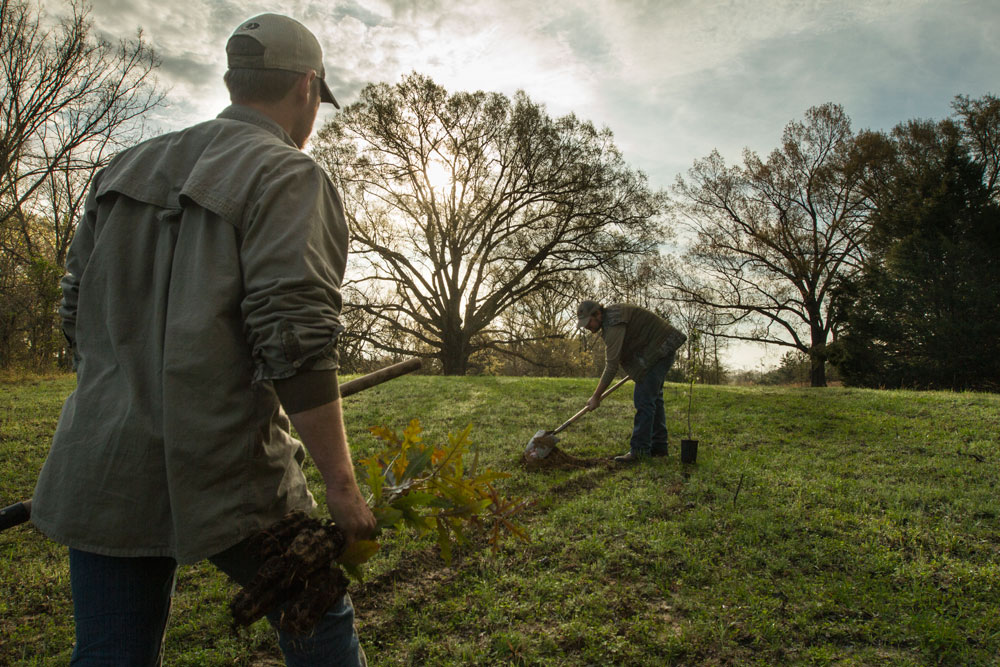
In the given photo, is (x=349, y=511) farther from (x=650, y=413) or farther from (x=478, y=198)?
(x=478, y=198)

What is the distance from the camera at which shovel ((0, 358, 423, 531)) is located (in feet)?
5.68

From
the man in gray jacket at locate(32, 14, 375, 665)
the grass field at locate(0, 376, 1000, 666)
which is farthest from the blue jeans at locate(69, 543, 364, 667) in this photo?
the grass field at locate(0, 376, 1000, 666)

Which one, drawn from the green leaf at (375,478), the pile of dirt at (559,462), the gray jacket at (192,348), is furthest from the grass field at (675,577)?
the gray jacket at (192,348)

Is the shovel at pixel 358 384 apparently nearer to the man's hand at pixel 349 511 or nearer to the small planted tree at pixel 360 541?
the small planted tree at pixel 360 541

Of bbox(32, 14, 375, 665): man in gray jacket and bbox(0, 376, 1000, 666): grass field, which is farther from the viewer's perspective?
bbox(0, 376, 1000, 666): grass field

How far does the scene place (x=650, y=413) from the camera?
23.1ft

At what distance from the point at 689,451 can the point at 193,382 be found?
6394mm

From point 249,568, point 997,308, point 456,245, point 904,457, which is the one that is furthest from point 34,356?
point 997,308

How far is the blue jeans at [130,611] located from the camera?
1319mm

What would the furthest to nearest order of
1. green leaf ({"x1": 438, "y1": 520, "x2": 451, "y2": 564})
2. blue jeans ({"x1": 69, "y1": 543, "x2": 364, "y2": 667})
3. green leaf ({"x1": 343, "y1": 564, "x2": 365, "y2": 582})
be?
green leaf ({"x1": 438, "y1": 520, "x2": 451, "y2": 564}), green leaf ({"x1": 343, "y1": 564, "x2": 365, "y2": 582}), blue jeans ({"x1": 69, "y1": 543, "x2": 364, "y2": 667})

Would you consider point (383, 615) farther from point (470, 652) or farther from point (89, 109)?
point (89, 109)

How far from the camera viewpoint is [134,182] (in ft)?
4.50

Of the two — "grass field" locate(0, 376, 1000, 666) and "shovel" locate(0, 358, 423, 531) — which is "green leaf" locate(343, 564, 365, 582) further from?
"grass field" locate(0, 376, 1000, 666)

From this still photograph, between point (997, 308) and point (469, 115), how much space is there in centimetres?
→ 2046
